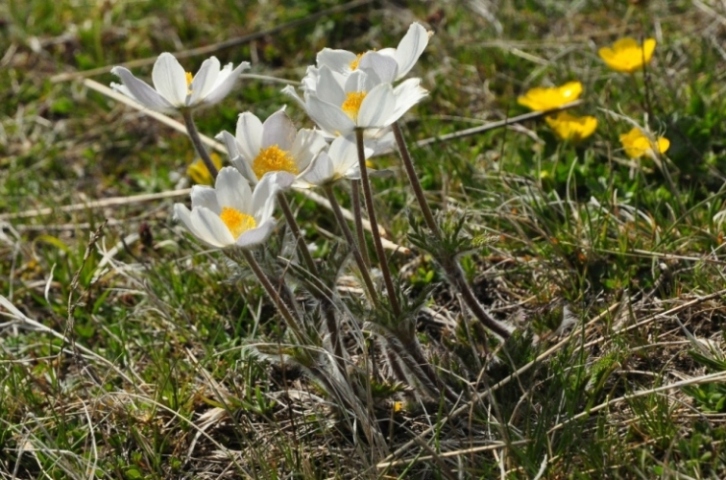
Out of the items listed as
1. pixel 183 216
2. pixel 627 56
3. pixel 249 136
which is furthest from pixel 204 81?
pixel 627 56

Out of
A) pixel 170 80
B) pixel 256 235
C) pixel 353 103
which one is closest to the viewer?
pixel 256 235

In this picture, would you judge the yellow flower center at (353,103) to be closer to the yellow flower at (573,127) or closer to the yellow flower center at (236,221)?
the yellow flower center at (236,221)

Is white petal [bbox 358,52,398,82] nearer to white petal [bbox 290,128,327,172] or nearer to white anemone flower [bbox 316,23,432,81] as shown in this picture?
white anemone flower [bbox 316,23,432,81]

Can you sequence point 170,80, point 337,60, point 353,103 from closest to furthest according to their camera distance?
point 353,103, point 170,80, point 337,60

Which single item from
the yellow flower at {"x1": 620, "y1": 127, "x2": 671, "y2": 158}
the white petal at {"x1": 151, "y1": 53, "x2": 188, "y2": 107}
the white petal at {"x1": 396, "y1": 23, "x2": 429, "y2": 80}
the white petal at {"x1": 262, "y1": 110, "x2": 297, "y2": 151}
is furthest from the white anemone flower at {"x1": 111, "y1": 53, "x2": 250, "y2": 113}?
the yellow flower at {"x1": 620, "y1": 127, "x2": 671, "y2": 158}

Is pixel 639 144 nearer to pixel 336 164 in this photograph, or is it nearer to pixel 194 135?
pixel 336 164

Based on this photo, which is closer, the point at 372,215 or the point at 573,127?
the point at 372,215
